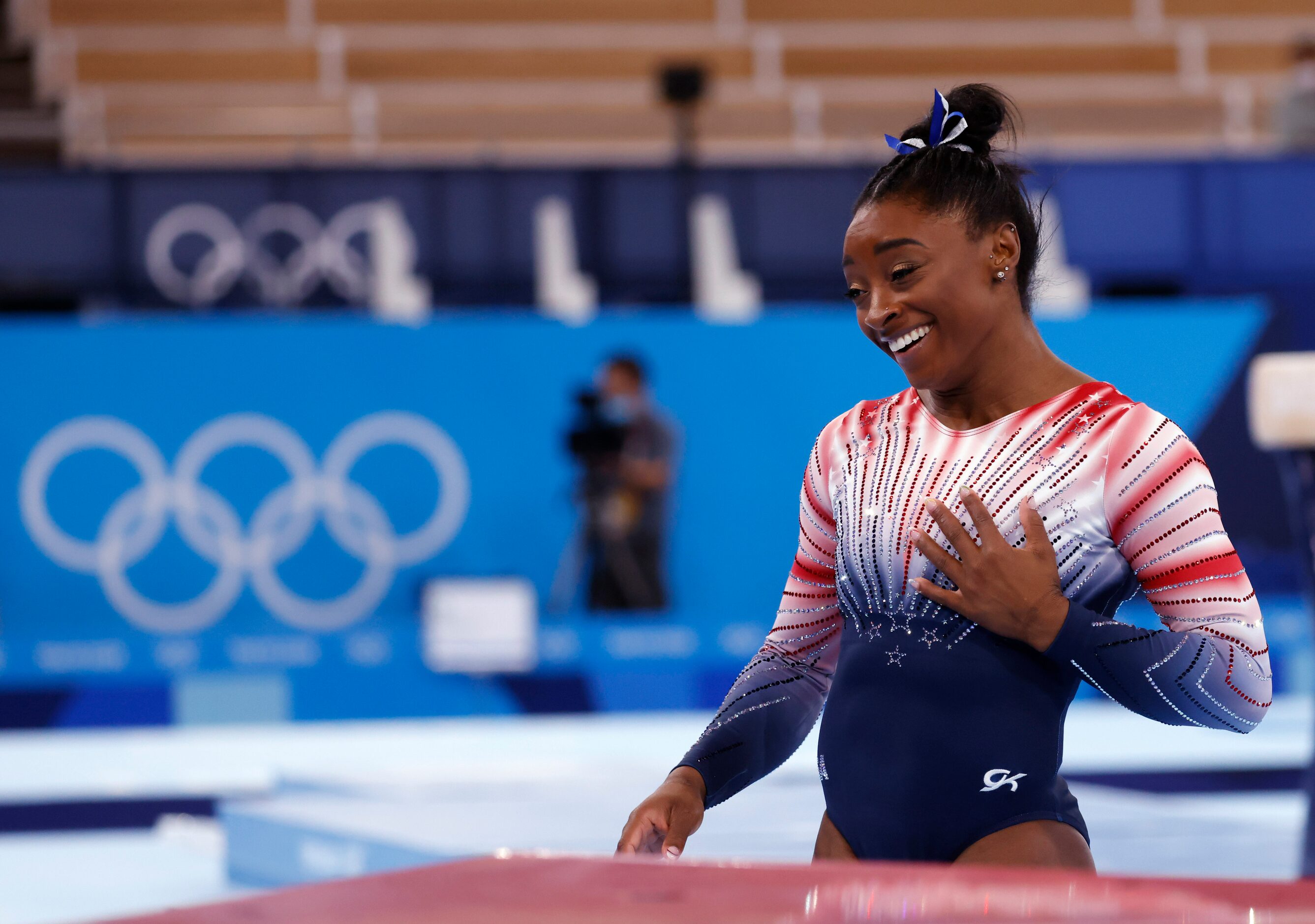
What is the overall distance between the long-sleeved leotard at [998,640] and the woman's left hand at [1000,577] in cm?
3

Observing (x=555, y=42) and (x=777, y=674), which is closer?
(x=777, y=674)

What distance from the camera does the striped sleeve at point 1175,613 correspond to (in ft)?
4.60

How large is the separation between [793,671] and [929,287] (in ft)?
1.44

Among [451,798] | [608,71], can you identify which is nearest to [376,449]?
[451,798]

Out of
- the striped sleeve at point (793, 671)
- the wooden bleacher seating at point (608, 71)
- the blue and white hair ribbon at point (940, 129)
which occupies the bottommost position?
the striped sleeve at point (793, 671)

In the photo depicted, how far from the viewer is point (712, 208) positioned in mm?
8594

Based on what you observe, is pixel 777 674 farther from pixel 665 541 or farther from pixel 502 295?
pixel 502 295

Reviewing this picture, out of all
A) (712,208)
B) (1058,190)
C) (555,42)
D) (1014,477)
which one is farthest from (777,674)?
(555,42)

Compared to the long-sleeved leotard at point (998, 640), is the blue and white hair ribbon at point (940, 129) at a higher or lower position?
higher

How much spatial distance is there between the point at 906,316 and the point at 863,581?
27 cm

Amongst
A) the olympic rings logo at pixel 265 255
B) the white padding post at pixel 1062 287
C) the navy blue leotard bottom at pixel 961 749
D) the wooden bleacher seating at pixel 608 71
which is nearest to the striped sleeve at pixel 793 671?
the navy blue leotard bottom at pixel 961 749

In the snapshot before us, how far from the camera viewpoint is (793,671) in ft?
5.50

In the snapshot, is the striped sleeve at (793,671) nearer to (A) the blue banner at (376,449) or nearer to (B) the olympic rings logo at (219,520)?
(A) the blue banner at (376,449)

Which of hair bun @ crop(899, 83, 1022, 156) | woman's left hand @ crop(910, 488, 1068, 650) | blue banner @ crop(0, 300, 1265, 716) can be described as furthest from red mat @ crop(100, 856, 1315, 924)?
blue banner @ crop(0, 300, 1265, 716)
